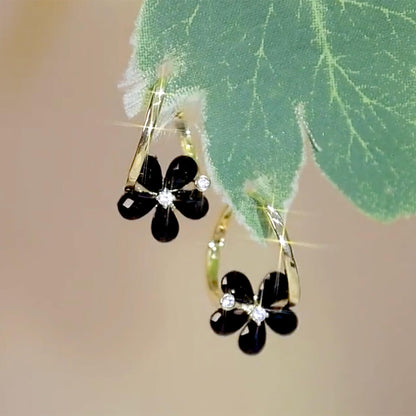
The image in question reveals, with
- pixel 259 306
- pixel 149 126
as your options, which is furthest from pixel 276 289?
pixel 149 126

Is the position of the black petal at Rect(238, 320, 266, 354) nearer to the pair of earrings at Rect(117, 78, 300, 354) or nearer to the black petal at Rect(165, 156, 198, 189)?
the pair of earrings at Rect(117, 78, 300, 354)

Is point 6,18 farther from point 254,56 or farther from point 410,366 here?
point 410,366

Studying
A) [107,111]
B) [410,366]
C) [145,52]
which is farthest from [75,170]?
[410,366]

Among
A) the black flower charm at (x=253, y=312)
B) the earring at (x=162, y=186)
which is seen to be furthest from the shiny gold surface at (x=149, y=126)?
the black flower charm at (x=253, y=312)

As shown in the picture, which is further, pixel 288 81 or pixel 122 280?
pixel 122 280

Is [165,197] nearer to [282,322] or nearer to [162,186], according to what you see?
[162,186]

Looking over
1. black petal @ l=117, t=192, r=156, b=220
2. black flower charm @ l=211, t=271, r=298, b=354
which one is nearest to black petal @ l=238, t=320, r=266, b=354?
black flower charm @ l=211, t=271, r=298, b=354

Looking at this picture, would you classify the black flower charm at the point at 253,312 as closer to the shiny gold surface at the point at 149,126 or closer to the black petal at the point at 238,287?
the black petal at the point at 238,287
